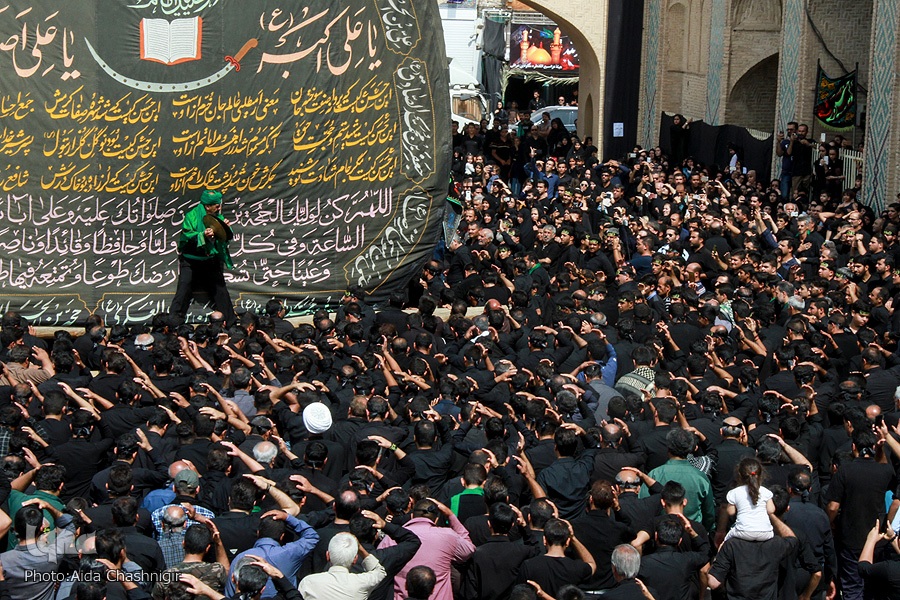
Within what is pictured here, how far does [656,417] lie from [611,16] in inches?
809

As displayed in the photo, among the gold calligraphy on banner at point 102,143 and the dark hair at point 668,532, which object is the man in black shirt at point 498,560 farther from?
the gold calligraphy on banner at point 102,143

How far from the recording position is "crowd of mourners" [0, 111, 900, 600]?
6.49 meters

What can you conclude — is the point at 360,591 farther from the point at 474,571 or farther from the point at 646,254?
the point at 646,254

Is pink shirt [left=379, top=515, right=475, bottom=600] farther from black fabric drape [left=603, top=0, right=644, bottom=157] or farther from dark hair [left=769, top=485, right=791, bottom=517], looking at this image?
black fabric drape [left=603, top=0, right=644, bottom=157]

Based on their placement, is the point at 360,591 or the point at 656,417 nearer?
the point at 360,591

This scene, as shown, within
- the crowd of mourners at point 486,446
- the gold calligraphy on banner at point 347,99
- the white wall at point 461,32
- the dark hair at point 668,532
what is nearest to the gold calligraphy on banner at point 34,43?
the gold calligraphy on banner at point 347,99

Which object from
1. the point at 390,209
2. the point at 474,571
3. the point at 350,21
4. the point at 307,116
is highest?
the point at 350,21

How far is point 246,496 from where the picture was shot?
6859 mm

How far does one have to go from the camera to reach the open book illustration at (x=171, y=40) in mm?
13445

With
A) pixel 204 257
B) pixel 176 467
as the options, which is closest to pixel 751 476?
pixel 176 467

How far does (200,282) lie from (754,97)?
14.8 m

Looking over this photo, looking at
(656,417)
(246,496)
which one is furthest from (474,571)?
(656,417)

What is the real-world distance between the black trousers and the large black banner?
32 cm

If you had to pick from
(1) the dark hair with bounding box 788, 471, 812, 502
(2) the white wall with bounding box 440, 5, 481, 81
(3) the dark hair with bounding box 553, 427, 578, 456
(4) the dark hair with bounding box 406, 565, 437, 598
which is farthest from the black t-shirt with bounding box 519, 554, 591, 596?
(2) the white wall with bounding box 440, 5, 481, 81
